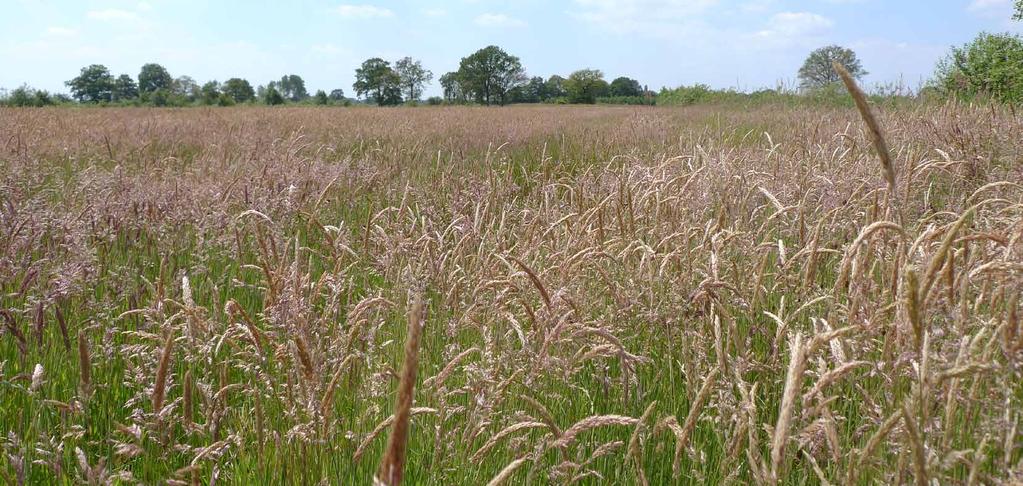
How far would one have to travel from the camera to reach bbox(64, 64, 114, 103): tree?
105 m

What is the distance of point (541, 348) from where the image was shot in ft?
5.37

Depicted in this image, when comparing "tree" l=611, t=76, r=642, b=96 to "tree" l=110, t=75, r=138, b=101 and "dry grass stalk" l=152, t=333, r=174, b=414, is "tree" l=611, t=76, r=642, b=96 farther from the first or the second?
"dry grass stalk" l=152, t=333, r=174, b=414

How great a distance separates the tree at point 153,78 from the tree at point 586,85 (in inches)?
2865

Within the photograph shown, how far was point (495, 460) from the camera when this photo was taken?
1.75m

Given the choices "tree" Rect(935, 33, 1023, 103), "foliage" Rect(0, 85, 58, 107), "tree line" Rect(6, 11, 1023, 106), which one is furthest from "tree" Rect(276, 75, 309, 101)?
"tree" Rect(935, 33, 1023, 103)

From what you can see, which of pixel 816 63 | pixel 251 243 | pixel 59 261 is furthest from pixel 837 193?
pixel 816 63

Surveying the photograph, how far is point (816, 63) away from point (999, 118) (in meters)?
80.0

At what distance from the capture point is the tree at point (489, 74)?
304ft

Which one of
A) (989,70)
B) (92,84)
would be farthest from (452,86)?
(989,70)

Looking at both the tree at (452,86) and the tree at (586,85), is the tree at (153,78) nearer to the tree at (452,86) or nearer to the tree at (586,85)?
the tree at (452,86)

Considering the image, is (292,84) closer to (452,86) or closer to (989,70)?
(452,86)

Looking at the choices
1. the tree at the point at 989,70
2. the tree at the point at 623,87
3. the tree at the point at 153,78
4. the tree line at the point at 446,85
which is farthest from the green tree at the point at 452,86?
the tree at the point at 989,70

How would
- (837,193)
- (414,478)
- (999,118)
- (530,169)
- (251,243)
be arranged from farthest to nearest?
(530,169), (999,118), (251,243), (837,193), (414,478)

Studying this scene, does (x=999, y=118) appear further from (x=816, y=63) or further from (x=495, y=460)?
(x=816, y=63)
